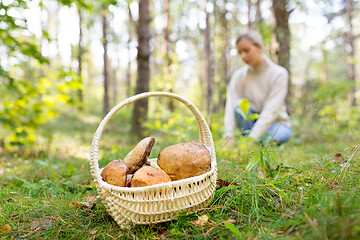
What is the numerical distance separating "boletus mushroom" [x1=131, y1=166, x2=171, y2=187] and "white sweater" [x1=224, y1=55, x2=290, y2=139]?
2268mm

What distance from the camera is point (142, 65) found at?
16.7 ft

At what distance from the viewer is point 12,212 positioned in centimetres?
146

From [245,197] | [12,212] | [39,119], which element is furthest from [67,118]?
[245,197]

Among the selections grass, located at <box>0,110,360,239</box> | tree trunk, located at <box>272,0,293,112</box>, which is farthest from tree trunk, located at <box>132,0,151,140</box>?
grass, located at <box>0,110,360,239</box>

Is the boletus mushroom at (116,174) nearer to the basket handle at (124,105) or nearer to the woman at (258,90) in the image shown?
the basket handle at (124,105)

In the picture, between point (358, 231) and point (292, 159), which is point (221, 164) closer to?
point (292, 159)

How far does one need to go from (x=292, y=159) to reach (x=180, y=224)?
60.3 inches

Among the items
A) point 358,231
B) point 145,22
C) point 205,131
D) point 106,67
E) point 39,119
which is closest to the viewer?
point 358,231

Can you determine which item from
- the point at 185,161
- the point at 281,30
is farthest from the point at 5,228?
the point at 281,30

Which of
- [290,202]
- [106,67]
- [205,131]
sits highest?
[106,67]

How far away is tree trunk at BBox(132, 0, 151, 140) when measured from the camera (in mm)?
5059

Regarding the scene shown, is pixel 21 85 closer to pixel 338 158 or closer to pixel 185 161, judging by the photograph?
pixel 185 161

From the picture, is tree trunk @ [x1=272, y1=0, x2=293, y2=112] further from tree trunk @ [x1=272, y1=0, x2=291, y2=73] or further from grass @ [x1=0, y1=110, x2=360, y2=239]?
grass @ [x1=0, y1=110, x2=360, y2=239]

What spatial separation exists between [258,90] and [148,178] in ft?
10.5
